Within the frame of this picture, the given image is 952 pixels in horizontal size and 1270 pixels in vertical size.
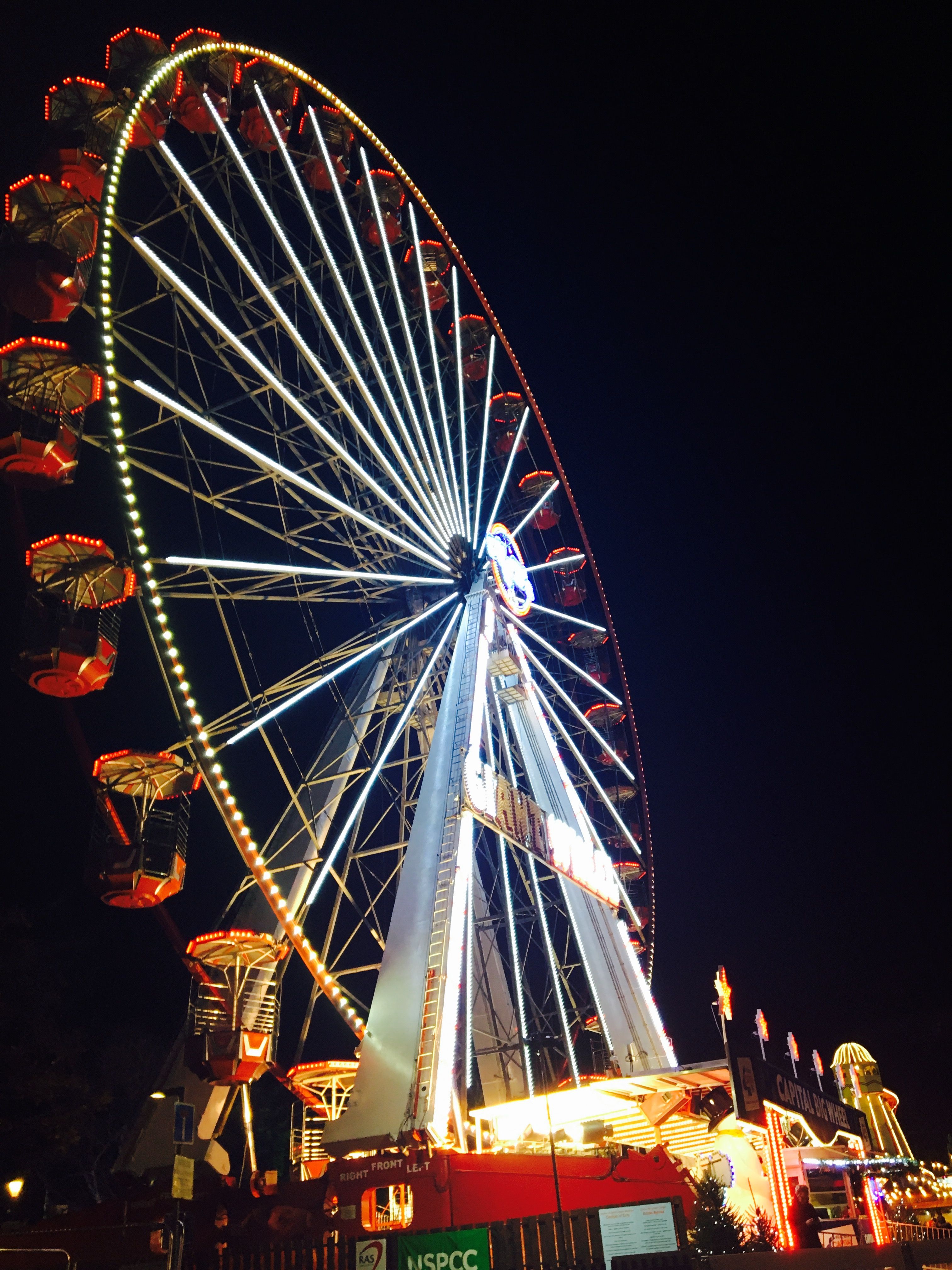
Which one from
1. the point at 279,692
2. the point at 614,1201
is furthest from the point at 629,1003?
the point at 279,692

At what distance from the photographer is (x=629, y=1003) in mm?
15148

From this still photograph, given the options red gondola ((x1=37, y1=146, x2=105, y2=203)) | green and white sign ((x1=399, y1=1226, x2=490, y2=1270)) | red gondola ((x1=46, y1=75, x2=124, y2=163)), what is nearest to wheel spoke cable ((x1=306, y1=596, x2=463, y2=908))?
green and white sign ((x1=399, y1=1226, x2=490, y2=1270))

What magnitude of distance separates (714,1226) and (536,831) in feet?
20.2

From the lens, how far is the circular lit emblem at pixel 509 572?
18.0m

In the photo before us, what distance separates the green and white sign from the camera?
7.77 metres

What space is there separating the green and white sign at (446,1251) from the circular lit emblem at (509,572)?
11258mm

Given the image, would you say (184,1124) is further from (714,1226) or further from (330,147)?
(330,147)

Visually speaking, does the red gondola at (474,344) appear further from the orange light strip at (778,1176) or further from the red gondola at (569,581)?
the orange light strip at (778,1176)

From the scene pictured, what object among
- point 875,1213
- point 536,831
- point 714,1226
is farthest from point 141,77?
point 875,1213

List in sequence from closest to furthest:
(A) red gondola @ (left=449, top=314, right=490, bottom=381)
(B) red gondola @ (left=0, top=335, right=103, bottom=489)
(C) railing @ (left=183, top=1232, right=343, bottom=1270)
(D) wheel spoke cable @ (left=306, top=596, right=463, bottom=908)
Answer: (C) railing @ (left=183, top=1232, right=343, bottom=1270)
(B) red gondola @ (left=0, top=335, right=103, bottom=489)
(D) wheel spoke cable @ (left=306, top=596, right=463, bottom=908)
(A) red gondola @ (left=449, top=314, right=490, bottom=381)

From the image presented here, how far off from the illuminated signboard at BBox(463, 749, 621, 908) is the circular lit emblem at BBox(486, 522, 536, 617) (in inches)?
170

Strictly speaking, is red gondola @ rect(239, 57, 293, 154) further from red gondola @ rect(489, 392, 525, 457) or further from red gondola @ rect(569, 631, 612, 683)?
red gondola @ rect(569, 631, 612, 683)

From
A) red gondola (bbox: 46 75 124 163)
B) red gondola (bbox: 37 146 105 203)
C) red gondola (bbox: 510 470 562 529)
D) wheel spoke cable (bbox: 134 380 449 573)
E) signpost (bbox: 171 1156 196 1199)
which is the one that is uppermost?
red gondola (bbox: 510 470 562 529)

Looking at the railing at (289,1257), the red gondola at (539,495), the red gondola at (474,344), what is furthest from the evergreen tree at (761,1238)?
the red gondola at (474,344)
